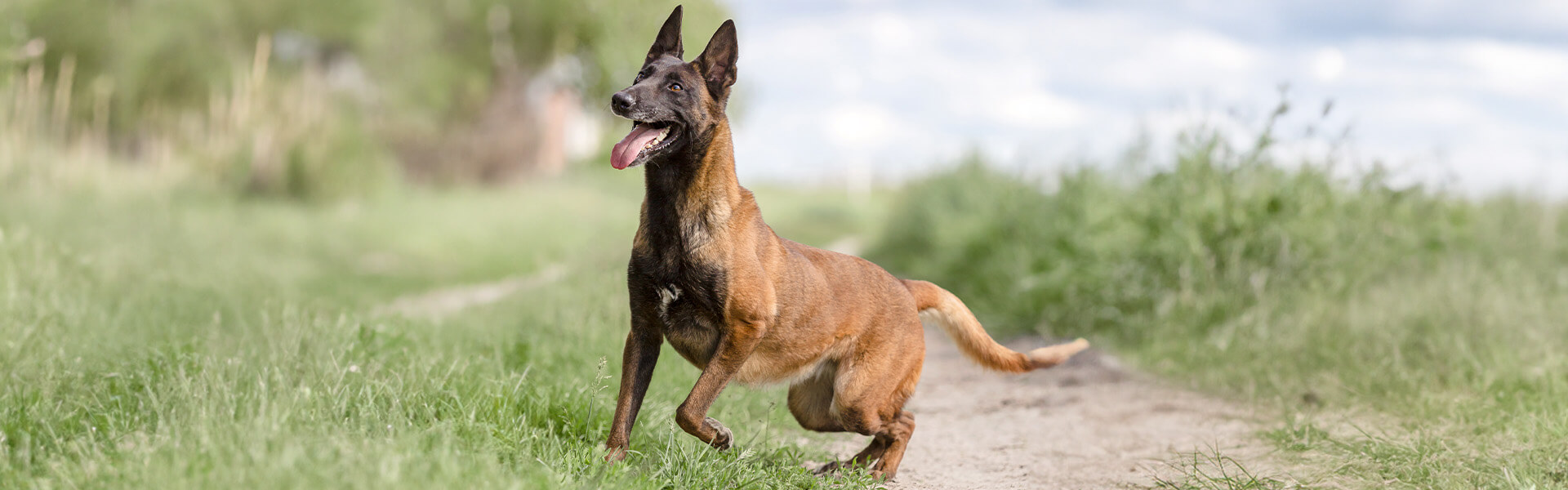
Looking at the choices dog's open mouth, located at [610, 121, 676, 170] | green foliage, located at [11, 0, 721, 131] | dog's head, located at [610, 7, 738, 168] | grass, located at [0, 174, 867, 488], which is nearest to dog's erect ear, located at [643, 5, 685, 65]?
dog's head, located at [610, 7, 738, 168]

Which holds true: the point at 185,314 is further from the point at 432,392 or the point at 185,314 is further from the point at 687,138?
the point at 687,138

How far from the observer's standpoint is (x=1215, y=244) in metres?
7.09

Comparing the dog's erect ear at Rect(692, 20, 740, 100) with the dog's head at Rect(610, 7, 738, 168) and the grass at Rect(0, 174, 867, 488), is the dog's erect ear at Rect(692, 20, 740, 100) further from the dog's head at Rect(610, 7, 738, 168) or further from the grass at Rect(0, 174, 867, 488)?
the grass at Rect(0, 174, 867, 488)

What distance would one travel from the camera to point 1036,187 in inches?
413

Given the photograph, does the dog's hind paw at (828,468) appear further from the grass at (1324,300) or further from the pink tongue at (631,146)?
the pink tongue at (631,146)

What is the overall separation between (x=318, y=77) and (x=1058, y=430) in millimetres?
15133

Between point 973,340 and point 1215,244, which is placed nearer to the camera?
point 973,340

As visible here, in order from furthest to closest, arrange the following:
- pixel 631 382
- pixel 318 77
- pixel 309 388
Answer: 1. pixel 318 77
2. pixel 631 382
3. pixel 309 388

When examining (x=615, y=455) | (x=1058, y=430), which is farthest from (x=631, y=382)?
(x=1058, y=430)

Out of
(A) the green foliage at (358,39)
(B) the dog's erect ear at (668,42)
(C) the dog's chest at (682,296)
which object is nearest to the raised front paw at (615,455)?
(C) the dog's chest at (682,296)

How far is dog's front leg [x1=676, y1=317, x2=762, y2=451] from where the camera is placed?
326cm

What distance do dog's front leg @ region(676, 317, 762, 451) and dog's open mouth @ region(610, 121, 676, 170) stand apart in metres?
0.61

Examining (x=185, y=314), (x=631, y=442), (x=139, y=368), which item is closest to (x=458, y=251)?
(x=185, y=314)

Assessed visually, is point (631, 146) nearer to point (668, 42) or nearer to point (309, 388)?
point (668, 42)
